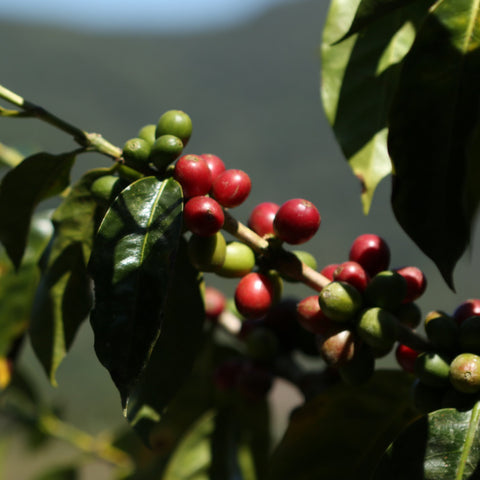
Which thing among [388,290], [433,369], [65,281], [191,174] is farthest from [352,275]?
[65,281]

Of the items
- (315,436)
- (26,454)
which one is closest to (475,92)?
(315,436)

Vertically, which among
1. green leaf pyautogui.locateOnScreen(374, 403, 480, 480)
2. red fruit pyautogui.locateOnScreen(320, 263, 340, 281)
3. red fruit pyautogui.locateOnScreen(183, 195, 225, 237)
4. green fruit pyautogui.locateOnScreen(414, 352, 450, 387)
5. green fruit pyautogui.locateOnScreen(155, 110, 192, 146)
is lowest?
green leaf pyautogui.locateOnScreen(374, 403, 480, 480)

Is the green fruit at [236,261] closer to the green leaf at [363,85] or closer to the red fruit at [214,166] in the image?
the red fruit at [214,166]

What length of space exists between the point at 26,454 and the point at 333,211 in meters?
6.09

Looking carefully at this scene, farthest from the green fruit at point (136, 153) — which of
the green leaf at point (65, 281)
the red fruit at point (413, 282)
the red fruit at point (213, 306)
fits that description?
the red fruit at point (213, 306)

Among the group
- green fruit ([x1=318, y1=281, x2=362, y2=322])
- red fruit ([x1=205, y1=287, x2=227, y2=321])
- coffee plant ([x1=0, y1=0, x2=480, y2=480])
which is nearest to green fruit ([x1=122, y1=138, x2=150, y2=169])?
coffee plant ([x1=0, y1=0, x2=480, y2=480])

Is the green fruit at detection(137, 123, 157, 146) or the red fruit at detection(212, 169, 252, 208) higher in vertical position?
the green fruit at detection(137, 123, 157, 146)

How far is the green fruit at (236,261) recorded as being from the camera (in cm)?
79

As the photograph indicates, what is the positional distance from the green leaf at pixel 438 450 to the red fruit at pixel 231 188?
37cm

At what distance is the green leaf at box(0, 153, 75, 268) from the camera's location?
88 centimetres

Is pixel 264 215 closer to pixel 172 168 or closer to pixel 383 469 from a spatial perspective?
pixel 172 168

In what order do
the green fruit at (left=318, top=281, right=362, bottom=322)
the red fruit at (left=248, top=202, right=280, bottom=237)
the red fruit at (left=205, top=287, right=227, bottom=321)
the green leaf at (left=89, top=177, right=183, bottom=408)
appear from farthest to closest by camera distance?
the red fruit at (left=205, top=287, right=227, bottom=321) → the red fruit at (left=248, top=202, right=280, bottom=237) → the green fruit at (left=318, top=281, right=362, bottom=322) → the green leaf at (left=89, top=177, right=183, bottom=408)

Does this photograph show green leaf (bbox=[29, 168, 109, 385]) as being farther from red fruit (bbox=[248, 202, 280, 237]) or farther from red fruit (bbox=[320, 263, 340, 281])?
red fruit (bbox=[320, 263, 340, 281])

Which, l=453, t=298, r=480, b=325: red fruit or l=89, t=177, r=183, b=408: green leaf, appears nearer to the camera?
l=89, t=177, r=183, b=408: green leaf
